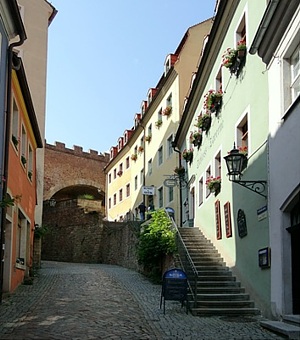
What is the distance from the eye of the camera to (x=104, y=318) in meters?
11.0

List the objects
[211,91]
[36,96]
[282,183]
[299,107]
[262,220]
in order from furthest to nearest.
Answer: [36,96] < [211,91] < [262,220] < [282,183] < [299,107]

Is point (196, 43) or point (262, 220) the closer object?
point (262, 220)

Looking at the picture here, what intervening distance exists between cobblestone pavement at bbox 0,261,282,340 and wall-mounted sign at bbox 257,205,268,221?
6.91 ft

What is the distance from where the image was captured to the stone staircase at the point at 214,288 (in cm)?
1184

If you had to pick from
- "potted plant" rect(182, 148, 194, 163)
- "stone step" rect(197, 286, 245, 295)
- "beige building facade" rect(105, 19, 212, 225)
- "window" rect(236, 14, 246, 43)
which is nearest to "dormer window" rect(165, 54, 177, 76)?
"beige building facade" rect(105, 19, 212, 225)

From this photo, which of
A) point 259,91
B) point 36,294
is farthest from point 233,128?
point 36,294

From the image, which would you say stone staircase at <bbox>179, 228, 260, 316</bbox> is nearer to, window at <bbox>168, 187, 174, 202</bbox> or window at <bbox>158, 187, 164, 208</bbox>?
window at <bbox>168, 187, 174, 202</bbox>

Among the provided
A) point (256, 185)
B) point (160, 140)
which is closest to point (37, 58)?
point (160, 140)

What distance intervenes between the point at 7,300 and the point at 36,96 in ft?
55.3

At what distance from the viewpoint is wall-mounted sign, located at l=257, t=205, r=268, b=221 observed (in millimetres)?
11269

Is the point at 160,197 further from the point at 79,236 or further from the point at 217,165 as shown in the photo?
the point at 217,165

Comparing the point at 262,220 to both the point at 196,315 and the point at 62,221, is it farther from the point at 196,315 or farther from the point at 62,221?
the point at 62,221

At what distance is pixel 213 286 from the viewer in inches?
526

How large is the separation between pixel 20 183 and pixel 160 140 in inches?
636
